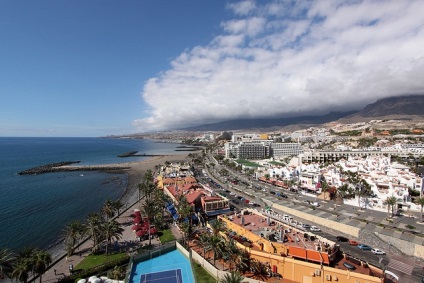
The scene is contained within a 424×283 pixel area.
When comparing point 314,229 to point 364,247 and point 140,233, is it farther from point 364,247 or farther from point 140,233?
point 140,233

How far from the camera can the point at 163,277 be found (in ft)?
93.1

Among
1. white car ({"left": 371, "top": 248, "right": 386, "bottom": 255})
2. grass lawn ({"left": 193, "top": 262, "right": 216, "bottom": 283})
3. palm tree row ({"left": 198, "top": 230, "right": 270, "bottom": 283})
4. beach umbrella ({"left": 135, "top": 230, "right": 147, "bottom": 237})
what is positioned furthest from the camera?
beach umbrella ({"left": 135, "top": 230, "right": 147, "bottom": 237})

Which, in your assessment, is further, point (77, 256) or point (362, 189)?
point (362, 189)

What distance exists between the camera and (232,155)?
156m

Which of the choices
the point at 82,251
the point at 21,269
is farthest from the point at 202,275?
the point at 82,251

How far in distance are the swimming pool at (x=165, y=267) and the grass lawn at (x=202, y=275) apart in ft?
1.98

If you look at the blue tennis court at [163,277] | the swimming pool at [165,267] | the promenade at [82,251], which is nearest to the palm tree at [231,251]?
the swimming pool at [165,267]

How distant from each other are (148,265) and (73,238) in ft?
48.4

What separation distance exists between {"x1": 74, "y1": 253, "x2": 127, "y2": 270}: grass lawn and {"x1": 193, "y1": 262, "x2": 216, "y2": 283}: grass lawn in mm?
12320

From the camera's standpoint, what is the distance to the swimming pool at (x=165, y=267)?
2853 cm

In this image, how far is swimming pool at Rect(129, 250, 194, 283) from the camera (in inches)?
1123

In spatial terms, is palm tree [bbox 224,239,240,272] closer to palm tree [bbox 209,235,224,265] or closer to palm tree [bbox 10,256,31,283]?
palm tree [bbox 209,235,224,265]

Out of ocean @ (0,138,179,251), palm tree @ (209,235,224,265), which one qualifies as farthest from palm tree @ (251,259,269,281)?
ocean @ (0,138,179,251)

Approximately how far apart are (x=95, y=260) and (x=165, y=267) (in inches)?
499
